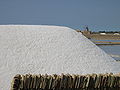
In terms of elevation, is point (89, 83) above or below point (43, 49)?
below

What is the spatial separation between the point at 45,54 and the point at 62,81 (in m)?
2.66

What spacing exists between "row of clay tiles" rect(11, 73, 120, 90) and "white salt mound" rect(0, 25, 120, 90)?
169cm

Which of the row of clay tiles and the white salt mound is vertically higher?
the white salt mound

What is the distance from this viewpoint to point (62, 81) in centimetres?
359

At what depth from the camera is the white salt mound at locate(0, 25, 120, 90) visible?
18.4 ft

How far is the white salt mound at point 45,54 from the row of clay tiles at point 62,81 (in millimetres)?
1690

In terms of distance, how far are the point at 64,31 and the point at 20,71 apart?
113 inches

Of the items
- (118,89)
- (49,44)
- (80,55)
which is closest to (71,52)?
(80,55)

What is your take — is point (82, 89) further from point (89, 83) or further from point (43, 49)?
point (43, 49)

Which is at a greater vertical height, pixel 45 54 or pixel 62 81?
pixel 45 54

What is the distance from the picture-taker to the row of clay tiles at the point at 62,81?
3457 millimetres

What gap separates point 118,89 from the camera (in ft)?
13.2

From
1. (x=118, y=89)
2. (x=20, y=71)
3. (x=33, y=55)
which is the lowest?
(x=118, y=89)

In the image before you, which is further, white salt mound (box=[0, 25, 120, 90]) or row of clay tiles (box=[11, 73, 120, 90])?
white salt mound (box=[0, 25, 120, 90])
